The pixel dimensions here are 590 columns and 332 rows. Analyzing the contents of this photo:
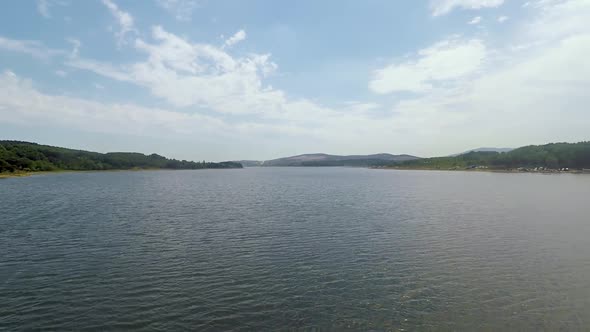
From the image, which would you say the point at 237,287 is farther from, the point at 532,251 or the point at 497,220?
the point at 497,220

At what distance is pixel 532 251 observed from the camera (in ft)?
93.2

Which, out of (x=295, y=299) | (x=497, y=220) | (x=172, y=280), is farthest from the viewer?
(x=497, y=220)

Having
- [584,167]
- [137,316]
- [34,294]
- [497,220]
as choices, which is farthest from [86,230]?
[584,167]

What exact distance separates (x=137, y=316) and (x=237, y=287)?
18.3 feet

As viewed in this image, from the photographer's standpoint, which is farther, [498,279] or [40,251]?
[40,251]

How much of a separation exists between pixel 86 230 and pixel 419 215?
40.6 metres

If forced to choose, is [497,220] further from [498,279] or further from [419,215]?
[498,279]

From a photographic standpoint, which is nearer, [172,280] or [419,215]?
[172,280]

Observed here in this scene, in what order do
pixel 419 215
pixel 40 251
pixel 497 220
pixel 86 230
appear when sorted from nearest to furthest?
pixel 40 251, pixel 86 230, pixel 497 220, pixel 419 215

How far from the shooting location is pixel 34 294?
1891cm

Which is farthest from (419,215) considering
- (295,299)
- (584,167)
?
(584,167)

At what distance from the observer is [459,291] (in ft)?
64.3

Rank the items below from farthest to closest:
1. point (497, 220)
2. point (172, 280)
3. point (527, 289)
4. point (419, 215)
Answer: point (419, 215) → point (497, 220) → point (172, 280) → point (527, 289)

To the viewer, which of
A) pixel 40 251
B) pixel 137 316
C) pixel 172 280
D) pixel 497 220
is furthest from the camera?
pixel 497 220
